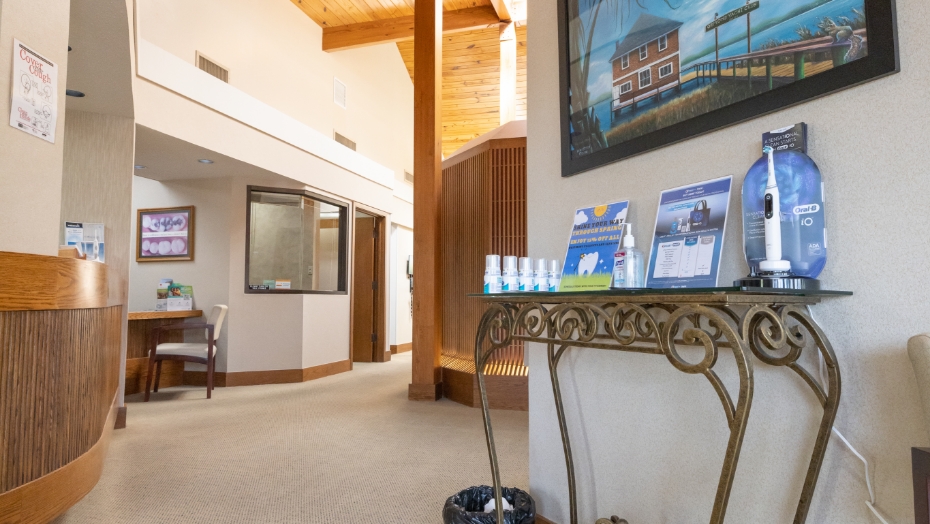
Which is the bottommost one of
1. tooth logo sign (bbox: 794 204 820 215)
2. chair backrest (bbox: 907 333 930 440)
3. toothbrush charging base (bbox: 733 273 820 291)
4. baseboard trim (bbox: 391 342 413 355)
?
baseboard trim (bbox: 391 342 413 355)

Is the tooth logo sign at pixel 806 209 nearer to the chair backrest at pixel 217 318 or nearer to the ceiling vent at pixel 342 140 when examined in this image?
the chair backrest at pixel 217 318

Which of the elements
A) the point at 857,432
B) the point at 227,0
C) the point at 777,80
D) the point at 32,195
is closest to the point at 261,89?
the point at 227,0

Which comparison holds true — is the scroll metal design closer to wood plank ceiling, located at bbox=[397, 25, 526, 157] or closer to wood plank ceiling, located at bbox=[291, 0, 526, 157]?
wood plank ceiling, located at bbox=[291, 0, 526, 157]

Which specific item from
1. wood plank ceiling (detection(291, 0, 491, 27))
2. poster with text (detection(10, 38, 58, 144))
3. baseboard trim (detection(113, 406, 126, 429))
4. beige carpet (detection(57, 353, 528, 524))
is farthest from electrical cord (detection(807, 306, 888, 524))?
wood plank ceiling (detection(291, 0, 491, 27))

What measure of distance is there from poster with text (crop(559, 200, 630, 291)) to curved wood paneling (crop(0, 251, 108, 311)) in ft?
5.89

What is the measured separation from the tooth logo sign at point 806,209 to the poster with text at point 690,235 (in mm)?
206

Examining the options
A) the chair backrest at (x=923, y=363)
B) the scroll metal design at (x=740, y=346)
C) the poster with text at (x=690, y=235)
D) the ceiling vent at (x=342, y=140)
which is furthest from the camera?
the ceiling vent at (x=342, y=140)

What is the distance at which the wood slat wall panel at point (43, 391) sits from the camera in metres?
1.83

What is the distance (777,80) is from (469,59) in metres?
8.67

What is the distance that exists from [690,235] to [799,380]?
0.45 m

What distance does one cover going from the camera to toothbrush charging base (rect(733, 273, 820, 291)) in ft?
3.85

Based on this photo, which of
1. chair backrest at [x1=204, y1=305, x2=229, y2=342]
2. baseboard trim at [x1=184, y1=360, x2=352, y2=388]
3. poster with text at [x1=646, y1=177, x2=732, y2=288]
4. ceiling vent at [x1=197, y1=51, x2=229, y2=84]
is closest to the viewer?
poster with text at [x1=646, y1=177, x2=732, y2=288]

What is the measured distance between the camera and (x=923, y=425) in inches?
43.3

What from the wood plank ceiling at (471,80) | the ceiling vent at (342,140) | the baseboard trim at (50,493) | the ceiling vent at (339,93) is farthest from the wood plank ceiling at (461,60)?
the baseboard trim at (50,493)
